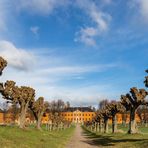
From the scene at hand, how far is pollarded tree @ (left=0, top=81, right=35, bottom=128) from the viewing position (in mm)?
45344

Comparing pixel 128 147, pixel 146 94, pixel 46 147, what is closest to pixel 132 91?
pixel 146 94

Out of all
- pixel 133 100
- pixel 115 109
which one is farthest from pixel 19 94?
pixel 115 109

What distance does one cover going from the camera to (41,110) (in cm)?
6681

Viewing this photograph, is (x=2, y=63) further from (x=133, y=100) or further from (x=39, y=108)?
(x=39, y=108)

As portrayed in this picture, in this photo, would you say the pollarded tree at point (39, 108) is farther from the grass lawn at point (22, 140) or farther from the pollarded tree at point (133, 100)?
the grass lawn at point (22, 140)

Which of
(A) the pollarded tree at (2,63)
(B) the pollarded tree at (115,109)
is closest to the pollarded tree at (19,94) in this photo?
(A) the pollarded tree at (2,63)

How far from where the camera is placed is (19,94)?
47.7 metres

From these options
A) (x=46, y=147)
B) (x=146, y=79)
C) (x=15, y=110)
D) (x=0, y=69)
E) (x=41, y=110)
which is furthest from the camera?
(x=15, y=110)

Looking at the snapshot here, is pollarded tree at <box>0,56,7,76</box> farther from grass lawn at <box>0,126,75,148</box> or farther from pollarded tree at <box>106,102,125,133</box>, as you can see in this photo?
pollarded tree at <box>106,102,125,133</box>

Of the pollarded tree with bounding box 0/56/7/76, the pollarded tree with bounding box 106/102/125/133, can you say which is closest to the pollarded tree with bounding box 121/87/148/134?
the pollarded tree with bounding box 106/102/125/133

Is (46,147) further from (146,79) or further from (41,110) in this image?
(41,110)

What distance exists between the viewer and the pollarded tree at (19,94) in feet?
149

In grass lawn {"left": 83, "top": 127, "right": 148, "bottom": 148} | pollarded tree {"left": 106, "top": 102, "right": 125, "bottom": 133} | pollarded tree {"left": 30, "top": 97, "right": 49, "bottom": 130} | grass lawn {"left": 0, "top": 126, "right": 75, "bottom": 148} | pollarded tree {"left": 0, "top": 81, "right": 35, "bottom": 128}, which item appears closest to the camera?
grass lawn {"left": 0, "top": 126, "right": 75, "bottom": 148}

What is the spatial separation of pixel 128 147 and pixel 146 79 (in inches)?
301
